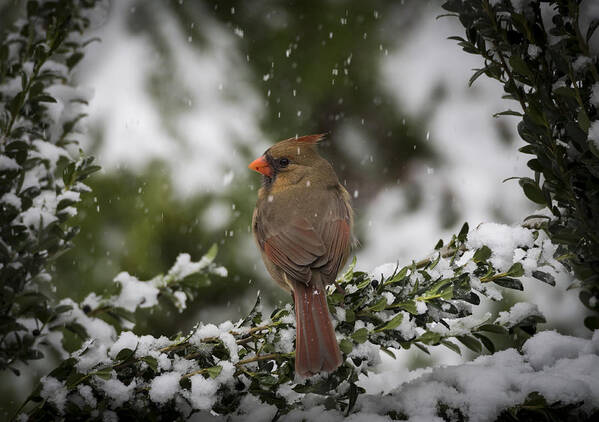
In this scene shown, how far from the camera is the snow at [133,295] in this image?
1.54 metres

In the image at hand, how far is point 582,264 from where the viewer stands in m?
1.03

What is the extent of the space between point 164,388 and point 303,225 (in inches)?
43.5

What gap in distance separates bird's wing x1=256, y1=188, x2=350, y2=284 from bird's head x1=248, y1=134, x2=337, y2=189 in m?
0.20

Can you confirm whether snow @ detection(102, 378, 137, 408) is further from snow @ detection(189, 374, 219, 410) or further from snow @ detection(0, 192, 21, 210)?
snow @ detection(0, 192, 21, 210)

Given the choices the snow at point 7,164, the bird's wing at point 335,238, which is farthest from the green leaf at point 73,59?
the bird's wing at point 335,238

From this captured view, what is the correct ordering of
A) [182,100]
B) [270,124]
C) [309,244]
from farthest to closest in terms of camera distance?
[182,100]
[270,124]
[309,244]

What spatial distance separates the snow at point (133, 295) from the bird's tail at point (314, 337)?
0.43 meters

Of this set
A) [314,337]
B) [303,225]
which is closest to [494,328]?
[314,337]

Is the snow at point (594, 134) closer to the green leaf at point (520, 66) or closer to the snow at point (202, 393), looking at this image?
the green leaf at point (520, 66)

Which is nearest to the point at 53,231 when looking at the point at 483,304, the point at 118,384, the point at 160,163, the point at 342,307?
the point at 118,384

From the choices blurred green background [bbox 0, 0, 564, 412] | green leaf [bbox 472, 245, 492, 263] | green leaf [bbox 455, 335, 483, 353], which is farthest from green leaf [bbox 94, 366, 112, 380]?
blurred green background [bbox 0, 0, 564, 412]

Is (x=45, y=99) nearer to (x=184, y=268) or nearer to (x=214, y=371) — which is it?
(x=184, y=268)

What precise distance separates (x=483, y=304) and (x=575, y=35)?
1962mm

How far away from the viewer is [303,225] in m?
2.17
